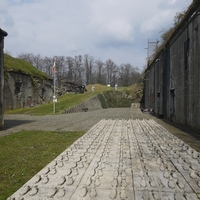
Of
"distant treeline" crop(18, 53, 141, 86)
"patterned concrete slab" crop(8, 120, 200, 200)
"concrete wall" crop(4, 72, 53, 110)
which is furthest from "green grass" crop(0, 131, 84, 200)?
"distant treeline" crop(18, 53, 141, 86)

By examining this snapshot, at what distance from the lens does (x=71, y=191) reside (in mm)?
3719

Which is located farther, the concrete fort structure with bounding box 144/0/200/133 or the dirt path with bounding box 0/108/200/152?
the concrete fort structure with bounding box 144/0/200/133

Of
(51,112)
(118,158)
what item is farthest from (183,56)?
(51,112)

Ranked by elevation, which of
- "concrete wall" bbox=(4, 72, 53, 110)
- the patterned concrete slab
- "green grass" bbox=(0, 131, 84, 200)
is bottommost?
"green grass" bbox=(0, 131, 84, 200)

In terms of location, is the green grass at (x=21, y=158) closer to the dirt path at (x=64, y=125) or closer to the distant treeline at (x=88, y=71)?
the dirt path at (x=64, y=125)

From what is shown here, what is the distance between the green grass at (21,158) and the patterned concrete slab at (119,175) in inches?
11.2

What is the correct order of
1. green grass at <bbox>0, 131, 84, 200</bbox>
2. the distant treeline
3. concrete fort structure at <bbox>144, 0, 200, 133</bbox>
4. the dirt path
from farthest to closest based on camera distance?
the distant treeline < concrete fort structure at <bbox>144, 0, 200, 133</bbox> < the dirt path < green grass at <bbox>0, 131, 84, 200</bbox>

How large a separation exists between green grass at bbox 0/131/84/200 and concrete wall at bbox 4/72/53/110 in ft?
62.9

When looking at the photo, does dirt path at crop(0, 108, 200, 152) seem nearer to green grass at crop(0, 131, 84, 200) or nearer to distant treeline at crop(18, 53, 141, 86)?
green grass at crop(0, 131, 84, 200)

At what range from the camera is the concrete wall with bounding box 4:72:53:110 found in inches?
1085

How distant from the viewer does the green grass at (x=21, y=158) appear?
4.38 metres

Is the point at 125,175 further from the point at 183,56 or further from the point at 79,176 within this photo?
the point at 183,56

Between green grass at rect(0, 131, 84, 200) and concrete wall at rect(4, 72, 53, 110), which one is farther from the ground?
concrete wall at rect(4, 72, 53, 110)

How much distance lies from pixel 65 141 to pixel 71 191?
4.94 meters
